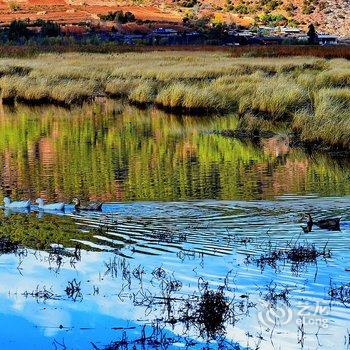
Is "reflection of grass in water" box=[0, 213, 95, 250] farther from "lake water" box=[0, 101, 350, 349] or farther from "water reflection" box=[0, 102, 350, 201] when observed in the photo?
"water reflection" box=[0, 102, 350, 201]

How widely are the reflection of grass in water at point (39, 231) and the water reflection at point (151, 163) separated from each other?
1.69 meters

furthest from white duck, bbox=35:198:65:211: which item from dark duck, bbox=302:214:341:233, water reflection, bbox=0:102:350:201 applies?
dark duck, bbox=302:214:341:233

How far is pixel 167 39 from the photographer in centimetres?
6719

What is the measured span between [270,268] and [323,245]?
3.86 ft

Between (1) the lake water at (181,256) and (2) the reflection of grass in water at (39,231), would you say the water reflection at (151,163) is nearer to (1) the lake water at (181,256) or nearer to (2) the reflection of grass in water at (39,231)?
(1) the lake water at (181,256)

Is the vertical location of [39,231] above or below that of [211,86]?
above

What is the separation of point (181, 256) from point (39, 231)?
7.78 ft

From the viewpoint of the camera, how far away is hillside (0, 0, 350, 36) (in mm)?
86250

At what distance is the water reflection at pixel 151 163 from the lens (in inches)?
574

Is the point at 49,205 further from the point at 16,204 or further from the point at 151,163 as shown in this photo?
the point at 151,163

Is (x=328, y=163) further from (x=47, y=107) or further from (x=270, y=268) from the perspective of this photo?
(x=47, y=107)

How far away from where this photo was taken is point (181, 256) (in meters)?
10.1

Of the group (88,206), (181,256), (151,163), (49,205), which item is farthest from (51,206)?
(151,163)

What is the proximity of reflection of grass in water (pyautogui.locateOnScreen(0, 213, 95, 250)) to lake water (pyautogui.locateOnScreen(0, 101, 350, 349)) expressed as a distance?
9 centimetres
